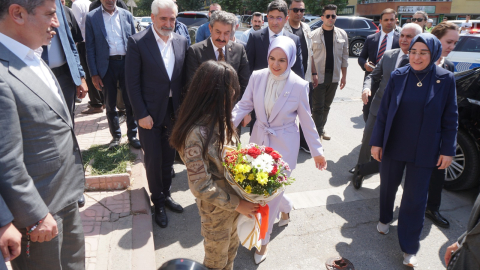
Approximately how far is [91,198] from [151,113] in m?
1.21

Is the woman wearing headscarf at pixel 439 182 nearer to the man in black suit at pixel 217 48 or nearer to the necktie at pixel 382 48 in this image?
the necktie at pixel 382 48

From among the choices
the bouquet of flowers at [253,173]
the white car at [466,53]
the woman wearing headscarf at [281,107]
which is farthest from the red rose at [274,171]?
the white car at [466,53]

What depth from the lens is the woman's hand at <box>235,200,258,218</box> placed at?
2.21 m

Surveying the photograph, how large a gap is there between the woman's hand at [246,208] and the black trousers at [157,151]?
1592mm

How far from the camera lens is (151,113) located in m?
3.61

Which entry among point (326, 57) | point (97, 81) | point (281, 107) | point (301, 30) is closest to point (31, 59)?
point (281, 107)

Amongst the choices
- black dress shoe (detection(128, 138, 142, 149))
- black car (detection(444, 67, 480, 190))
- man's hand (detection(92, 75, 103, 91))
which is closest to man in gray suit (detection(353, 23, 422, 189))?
black car (detection(444, 67, 480, 190))

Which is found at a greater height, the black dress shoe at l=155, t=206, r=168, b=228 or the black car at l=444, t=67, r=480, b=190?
the black car at l=444, t=67, r=480, b=190

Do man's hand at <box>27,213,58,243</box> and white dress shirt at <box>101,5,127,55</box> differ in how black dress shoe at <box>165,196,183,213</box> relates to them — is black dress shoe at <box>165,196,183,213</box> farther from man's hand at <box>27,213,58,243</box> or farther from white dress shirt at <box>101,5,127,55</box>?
white dress shirt at <box>101,5,127,55</box>

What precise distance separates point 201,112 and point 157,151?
1714 millimetres

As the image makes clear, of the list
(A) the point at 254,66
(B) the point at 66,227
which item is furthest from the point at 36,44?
(A) the point at 254,66

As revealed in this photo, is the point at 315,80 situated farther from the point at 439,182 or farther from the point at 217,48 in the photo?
the point at 439,182

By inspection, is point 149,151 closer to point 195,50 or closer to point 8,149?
point 195,50

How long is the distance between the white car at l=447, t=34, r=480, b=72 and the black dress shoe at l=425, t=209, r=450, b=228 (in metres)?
5.66
